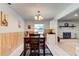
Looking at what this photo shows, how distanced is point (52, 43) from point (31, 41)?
4311mm

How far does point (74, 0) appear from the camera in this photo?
54.1 inches

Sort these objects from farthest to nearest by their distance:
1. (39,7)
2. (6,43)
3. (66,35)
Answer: (66,35)
(39,7)
(6,43)

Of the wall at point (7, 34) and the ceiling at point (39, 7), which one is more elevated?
the ceiling at point (39, 7)

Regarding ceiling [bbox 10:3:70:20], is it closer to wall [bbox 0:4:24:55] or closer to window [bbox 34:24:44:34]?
wall [bbox 0:4:24:55]

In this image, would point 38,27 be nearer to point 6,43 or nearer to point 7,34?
point 7,34

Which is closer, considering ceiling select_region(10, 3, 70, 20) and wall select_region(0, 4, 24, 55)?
wall select_region(0, 4, 24, 55)

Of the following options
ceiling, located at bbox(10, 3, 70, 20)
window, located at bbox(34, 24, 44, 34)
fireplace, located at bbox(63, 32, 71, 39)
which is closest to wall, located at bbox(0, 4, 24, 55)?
ceiling, located at bbox(10, 3, 70, 20)

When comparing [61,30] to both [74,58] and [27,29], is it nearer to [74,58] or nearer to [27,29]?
[27,29]

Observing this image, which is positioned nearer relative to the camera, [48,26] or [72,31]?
[48,26]

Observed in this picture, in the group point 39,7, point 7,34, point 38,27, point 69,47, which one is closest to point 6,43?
point 7,34

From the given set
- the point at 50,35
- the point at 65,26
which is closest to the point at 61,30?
the point at 65,26

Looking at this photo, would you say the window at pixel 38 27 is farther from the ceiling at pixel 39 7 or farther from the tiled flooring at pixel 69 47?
the ceiling at pixel 39 7

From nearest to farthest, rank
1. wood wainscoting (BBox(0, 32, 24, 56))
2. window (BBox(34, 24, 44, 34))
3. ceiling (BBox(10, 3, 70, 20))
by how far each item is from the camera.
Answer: wood wainscoting (BBox(0, 32, 24, 56)) → ceiling (BBox(10, 3, 70, 20)) → window (BBox(34, 24, 44, 34))

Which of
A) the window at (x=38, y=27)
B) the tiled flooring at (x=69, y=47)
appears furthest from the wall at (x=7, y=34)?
the window at (x=38, y=27)
